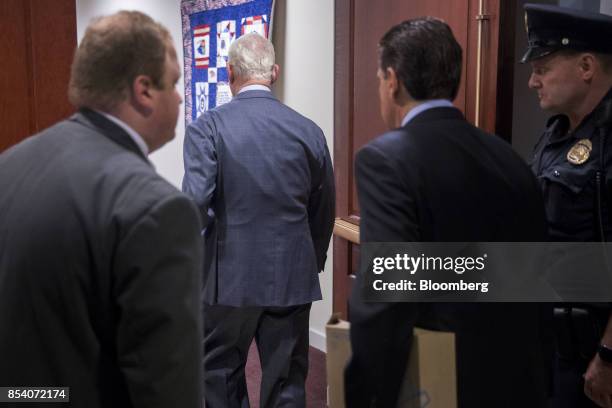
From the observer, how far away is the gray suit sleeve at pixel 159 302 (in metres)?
1.04

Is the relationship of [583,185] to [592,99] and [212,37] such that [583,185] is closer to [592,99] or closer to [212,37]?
[592,99]

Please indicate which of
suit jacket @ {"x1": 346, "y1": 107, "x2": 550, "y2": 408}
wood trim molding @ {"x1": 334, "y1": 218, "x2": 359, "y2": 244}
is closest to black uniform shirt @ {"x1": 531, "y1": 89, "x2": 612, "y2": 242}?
suit jacket @ {"x1": 346, "y1": 107, "x2": 550, "y2": 408}

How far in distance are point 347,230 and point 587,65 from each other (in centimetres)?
132

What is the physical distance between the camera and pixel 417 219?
1.34 meters

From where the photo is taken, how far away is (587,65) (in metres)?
1.80

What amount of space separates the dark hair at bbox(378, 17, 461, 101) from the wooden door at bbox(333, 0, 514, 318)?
0.89 meters

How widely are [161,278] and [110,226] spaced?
0.36 feet

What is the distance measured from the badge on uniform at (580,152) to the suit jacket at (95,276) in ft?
3.58

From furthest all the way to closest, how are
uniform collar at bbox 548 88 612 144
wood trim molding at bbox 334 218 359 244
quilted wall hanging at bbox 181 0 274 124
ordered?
1. quilted wall hanging at bbox 181 0 274 124
2. wood trim molding at bbox 334 218 359 244
3. uniform collar at bbox 548 88 612 144

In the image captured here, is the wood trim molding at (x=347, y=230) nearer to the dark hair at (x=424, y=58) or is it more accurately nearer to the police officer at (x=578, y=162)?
the police officer at (x=578, y=162)

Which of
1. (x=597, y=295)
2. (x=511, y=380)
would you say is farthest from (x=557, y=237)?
(x=511, y=380)

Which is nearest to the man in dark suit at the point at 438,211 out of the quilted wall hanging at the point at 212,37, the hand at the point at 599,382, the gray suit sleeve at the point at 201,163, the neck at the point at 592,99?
the hand at the point at 599,382

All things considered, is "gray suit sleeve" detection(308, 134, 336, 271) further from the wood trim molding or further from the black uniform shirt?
the black uniform shirt

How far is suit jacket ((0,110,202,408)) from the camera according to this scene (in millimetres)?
1041
